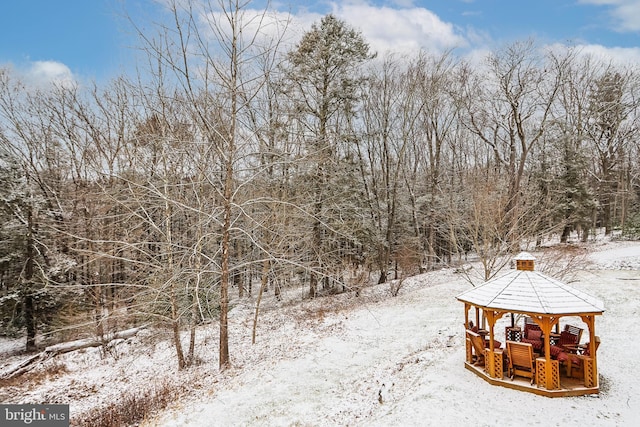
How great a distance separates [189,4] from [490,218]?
11.0m

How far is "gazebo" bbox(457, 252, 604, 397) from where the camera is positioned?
701 cm

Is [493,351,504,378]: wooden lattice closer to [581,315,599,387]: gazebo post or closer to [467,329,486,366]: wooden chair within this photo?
[467,329,486,366]: wooden chair

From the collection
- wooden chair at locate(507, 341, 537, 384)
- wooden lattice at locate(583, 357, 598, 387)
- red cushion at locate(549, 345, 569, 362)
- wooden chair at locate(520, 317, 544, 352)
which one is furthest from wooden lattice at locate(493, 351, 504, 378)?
wooden lattice at locate(583, 357, 598, 387)

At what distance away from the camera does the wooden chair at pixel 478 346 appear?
7969 millimetres

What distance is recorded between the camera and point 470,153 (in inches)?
1243

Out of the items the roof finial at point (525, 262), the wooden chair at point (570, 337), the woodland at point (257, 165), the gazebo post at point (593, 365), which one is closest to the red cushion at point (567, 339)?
the wooden chair at point (570, 337)

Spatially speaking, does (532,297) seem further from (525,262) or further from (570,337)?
(570,337)

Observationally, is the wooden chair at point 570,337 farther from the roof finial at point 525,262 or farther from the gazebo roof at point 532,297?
the roof finial at point 525,262

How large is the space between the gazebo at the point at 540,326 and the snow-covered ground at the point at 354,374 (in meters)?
0.28

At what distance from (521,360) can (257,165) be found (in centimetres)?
711

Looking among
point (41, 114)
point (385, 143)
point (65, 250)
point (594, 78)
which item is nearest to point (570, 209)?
point (594, 78)

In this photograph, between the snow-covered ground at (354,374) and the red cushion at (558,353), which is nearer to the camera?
the snow-covered ground at (354,374)

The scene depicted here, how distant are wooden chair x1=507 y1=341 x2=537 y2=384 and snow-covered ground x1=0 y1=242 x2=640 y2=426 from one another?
1.68 feet

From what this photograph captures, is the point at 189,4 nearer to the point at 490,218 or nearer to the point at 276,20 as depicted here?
the point at 276,20
